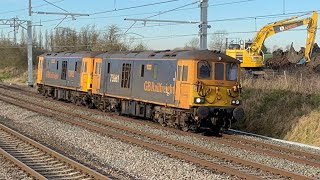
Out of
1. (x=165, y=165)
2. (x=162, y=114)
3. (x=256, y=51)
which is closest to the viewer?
(x=165, y=165)

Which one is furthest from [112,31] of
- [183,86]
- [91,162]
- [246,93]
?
[91,162]

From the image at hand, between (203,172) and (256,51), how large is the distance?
25821mm

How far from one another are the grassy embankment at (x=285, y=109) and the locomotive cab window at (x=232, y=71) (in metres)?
2.87

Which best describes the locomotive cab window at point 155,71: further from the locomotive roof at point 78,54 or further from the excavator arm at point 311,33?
the excavator arm at point 311,33

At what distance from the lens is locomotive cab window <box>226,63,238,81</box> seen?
1709 centimetres

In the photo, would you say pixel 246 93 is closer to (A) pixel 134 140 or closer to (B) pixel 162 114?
(B) pixel 162 114

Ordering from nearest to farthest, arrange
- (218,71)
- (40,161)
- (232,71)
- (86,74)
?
(40,161)
(218,71)
(232,71)
(86,74)

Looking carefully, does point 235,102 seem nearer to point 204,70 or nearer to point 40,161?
point 204,70

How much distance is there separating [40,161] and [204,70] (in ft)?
23.9

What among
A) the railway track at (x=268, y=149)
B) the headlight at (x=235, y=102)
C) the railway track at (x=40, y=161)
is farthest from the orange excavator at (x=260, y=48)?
the railway track at (x=40, y=161)

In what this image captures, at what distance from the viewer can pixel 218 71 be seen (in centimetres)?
1689

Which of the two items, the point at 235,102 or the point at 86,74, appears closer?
the point at 235,102

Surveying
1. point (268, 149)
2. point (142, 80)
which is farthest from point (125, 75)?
point (268, 149)

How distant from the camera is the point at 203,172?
33.6ft
